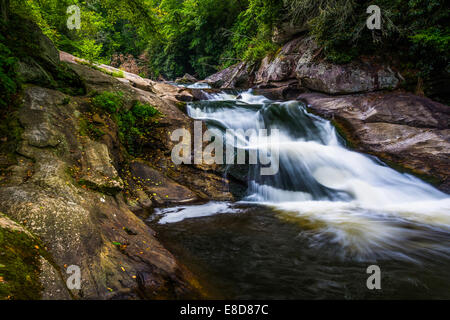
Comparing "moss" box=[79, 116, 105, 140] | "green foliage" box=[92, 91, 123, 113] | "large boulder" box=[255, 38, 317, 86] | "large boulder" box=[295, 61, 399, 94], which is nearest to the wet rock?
"moss" box=[79, 116, 105, 140]

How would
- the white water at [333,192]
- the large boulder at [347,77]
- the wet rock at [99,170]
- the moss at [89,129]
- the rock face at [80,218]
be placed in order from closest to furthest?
1. the rock face at [80,218]
2. the wet rock at [99,170]
3. the white water at [333,192]
4. the moss at [89,129]
5. the large boulder at [347,77]

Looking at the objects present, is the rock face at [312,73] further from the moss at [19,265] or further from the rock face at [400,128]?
the moss at [19,265]

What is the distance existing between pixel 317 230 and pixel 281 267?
1.50 m

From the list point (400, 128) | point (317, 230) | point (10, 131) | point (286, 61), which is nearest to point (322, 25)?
point (286, 61)

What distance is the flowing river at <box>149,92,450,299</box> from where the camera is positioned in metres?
2.75

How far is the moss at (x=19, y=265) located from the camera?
156 cm

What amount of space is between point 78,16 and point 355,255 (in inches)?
384

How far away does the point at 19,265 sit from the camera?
173 cm

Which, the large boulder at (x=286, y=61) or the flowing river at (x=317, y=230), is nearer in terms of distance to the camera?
the flowing river at (x=317, y=230)

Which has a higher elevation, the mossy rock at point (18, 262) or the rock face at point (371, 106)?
the rock face at point (371, 106)

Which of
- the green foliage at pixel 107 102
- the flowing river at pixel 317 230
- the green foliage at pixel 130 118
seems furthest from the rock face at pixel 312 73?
the green foliage at pixel 107 102

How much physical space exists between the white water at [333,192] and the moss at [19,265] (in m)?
2.66

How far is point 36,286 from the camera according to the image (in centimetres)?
170

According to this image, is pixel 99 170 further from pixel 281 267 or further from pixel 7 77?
pixel 281 267
